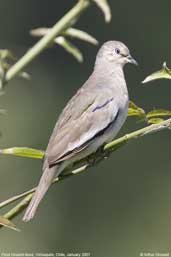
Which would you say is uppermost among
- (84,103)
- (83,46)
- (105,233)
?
(83,46)

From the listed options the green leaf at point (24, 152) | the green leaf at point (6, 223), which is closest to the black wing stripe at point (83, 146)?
the green leaf at point (24, 152)

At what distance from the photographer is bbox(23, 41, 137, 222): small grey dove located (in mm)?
3250

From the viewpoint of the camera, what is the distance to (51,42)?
3.73ft

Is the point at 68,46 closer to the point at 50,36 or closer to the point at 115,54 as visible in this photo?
the point at 50,36

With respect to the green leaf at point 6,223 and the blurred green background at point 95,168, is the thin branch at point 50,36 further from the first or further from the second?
the blurred green background at point 95,168

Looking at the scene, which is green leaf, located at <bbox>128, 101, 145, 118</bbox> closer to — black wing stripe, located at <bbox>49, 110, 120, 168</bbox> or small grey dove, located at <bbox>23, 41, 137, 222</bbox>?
small grey dove, located at <bbox>23, 41, 137, 222</bbox>

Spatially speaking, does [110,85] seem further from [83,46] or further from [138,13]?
[138,13]

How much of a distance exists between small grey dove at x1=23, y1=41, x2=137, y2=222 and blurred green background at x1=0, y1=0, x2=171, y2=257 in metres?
4.05

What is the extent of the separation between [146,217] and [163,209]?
0.98 ft

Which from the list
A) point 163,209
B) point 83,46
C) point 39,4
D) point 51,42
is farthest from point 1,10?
point 51,42

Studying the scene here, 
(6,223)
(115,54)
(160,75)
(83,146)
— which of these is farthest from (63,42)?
(115,54)

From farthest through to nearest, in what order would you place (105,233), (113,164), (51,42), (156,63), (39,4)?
(39,4) < (156,63) < (113,164) < (105,233) < (51,42)

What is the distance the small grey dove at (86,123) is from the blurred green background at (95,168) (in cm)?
405

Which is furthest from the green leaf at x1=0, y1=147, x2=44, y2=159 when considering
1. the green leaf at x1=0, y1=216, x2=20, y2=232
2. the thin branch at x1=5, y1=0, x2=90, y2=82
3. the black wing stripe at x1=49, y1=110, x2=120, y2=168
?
the black wing stripe at x1=49, y1=110, x2=120, y2=168
